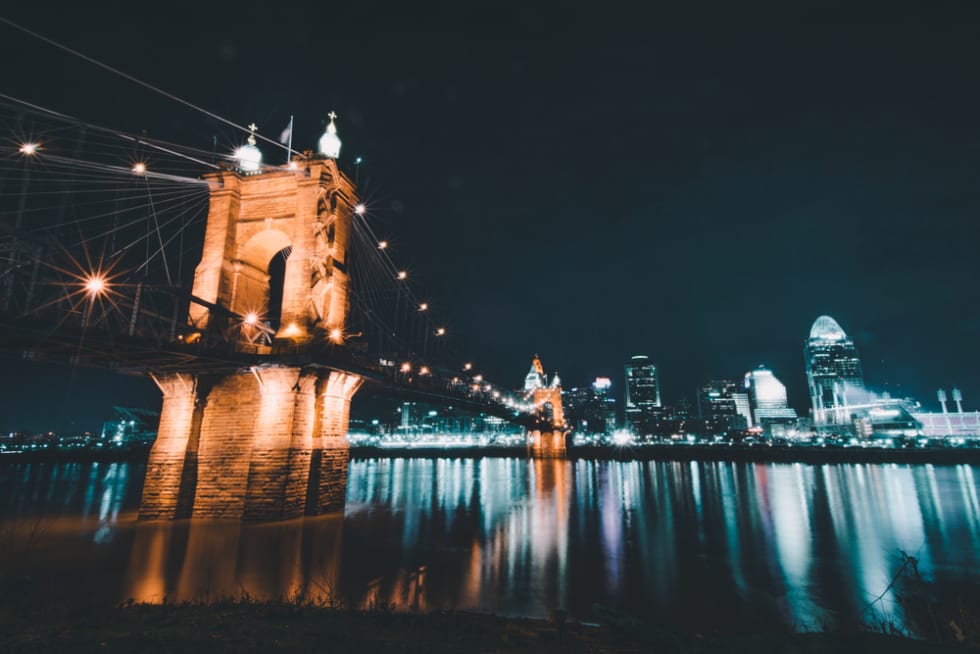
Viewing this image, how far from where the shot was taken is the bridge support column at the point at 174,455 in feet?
60.0

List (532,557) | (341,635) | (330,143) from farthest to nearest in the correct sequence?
(330,143) < (532,557) < (341,635)

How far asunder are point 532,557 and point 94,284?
15.6 m

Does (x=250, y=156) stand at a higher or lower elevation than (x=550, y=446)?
higher

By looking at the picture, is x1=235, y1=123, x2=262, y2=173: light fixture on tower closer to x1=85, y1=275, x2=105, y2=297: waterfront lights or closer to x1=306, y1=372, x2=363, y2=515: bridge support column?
x1=85, y1=275, x2=105, y2=297: waterfront lights

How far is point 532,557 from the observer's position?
14.2 m

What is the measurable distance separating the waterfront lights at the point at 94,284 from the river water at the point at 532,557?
7271 mm

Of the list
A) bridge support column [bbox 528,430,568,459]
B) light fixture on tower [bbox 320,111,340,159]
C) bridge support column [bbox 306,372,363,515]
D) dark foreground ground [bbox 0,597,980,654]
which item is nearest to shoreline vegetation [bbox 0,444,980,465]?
bridge support column [bbox 528,430,568,459]

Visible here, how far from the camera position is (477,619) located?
8.22 m

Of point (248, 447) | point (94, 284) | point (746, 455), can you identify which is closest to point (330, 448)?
point (248, 447)

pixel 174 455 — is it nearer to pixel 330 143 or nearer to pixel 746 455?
pixel 330 143

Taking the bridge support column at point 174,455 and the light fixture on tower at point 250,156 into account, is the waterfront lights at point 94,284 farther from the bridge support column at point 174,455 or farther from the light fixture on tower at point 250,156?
the light fixture on tower at point 250,156

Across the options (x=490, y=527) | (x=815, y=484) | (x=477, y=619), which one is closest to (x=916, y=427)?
(x=815, y=484)

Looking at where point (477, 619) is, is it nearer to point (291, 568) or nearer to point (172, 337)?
point (291, 568)

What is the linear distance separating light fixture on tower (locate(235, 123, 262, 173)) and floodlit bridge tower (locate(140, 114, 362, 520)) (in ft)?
0.31
